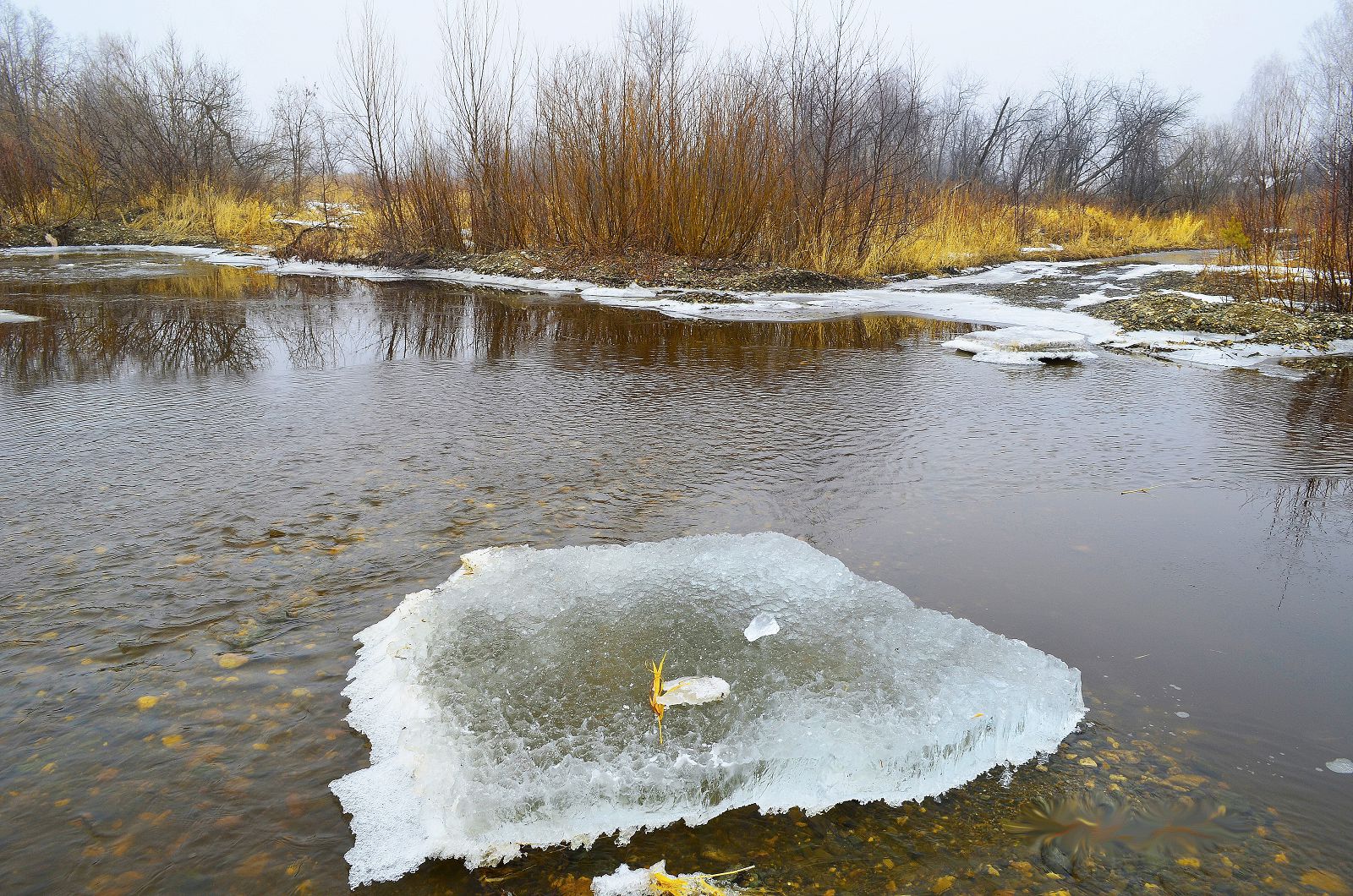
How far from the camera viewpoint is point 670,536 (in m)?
2.71

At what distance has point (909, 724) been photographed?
65.7 inches

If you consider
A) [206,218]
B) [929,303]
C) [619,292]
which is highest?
[206,218]

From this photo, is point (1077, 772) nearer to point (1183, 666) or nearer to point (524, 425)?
point (1183, 666)

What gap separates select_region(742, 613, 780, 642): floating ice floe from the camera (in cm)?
201

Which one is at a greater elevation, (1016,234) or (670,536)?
(1016,234)

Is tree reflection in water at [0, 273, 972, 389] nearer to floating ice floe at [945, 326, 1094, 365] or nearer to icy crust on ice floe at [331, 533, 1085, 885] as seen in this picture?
floating ice floe at [945, 326, 1094, 365]

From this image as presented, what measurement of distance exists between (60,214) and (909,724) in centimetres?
2664

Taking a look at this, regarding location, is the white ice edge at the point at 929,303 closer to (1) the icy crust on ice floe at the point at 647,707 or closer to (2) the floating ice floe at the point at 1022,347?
(2) the floating ice floe at the point at 1022,347

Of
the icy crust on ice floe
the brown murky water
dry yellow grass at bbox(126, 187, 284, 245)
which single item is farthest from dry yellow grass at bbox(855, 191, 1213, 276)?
dry yellow grass at bbox(126, 187, 284, 245)

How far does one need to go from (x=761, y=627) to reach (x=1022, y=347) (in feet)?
17.7

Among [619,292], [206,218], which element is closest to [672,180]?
[619,292]

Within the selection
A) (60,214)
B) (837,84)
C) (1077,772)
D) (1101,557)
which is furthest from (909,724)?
(60,214)

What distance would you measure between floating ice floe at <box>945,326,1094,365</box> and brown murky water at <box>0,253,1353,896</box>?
0.35 meters

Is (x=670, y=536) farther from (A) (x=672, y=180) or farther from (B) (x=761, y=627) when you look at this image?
→ (A) (x=672, y=180)
